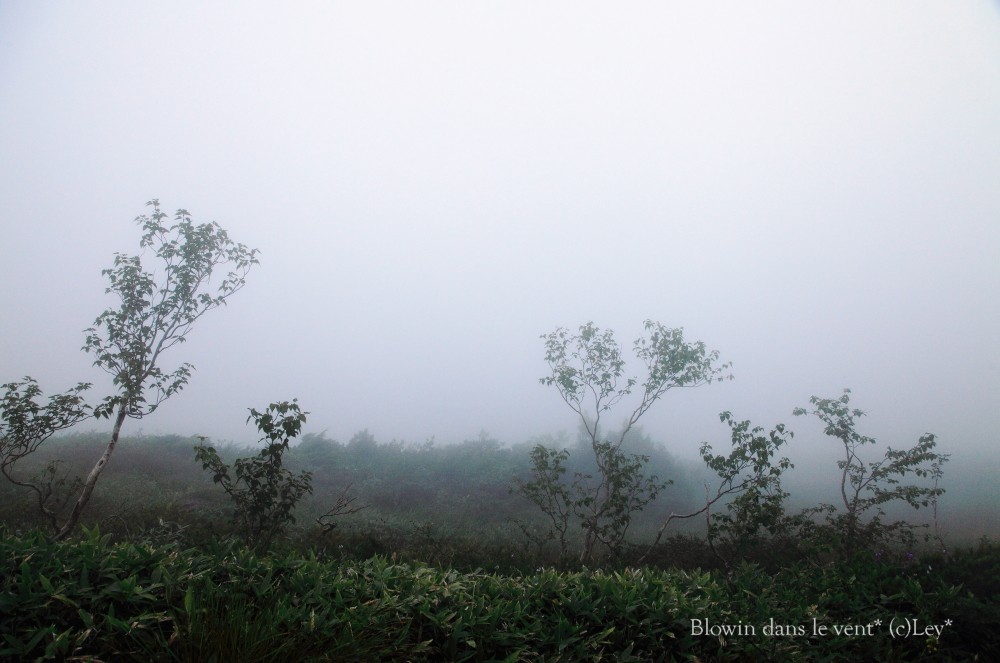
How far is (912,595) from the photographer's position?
422 centimetres

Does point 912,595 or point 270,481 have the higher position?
point 270,481

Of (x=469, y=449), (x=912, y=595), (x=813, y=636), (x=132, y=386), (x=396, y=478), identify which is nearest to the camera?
(x=813, y=636)

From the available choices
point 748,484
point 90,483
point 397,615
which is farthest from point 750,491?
point 90,483

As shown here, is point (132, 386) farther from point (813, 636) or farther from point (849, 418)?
point (849, 418)

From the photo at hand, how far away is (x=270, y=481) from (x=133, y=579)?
154 inches

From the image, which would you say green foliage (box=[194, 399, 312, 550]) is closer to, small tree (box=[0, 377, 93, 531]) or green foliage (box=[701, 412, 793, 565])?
small tree (box=[0, 377, 93, 531])

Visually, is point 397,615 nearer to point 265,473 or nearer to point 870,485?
point 265,473

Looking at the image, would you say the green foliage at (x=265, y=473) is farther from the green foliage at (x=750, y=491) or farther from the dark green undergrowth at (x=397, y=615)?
the green foliage at (x=750, y=491)

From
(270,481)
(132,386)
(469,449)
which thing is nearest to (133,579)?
(270,481)

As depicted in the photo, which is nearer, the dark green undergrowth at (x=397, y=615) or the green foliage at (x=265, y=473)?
the dark green undergrowth at (x=397, y=615)

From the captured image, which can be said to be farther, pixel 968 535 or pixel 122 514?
pixel 968 535

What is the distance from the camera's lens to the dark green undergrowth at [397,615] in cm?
235

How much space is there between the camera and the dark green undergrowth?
2348 millimetres

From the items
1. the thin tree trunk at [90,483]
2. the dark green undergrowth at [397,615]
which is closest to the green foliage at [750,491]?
the dark green undergrowth at [397,615]
